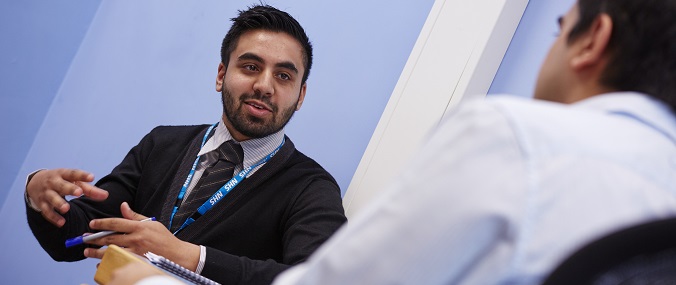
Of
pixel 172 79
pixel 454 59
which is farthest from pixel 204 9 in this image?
pixel 454 59

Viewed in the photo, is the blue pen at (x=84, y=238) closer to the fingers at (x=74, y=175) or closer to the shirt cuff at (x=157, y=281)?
the fingers at (x=74, y=175)

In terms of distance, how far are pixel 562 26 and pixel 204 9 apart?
2087 millimetres

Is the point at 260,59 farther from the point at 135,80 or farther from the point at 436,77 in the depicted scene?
the point at 135,80

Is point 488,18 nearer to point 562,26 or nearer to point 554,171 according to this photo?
point 562,26

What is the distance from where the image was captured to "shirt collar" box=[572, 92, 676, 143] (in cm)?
67

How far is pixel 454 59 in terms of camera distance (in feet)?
6.28

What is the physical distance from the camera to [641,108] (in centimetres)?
67

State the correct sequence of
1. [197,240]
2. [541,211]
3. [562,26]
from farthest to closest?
[197,240], [562,26], [541,211]

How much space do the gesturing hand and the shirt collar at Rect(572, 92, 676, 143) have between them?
0.94 m

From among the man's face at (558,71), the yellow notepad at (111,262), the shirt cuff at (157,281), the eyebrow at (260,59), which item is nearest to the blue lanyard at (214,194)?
the eyebrow at (260,59)

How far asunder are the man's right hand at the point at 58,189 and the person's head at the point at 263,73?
425 mm

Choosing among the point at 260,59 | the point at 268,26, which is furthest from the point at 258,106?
the point at 268,26

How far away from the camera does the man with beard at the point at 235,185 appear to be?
1.59 metres

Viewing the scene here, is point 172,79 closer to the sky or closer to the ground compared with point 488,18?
closer to the ground
